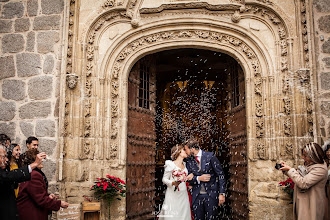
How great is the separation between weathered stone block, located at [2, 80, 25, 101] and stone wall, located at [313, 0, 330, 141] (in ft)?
17.4

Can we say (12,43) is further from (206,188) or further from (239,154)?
(239,154)

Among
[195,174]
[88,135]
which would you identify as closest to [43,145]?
[88,135]

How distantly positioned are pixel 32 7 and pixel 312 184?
5.85 metres

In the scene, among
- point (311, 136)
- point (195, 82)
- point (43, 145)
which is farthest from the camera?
point (195, 82)

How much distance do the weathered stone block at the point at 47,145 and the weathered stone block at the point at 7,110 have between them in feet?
2.52

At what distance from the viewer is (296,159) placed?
19.1ft

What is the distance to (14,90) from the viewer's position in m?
6.61

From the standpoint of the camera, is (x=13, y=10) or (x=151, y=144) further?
(x=151, y=144)

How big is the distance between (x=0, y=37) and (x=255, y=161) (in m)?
5.35

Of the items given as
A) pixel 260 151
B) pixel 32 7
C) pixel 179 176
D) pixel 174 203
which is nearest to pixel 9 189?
pixel 179 176

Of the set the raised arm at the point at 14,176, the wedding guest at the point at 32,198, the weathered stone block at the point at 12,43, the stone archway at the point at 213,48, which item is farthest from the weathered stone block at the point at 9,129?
the raised arm at the point at 14,176

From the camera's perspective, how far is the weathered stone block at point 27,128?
6438mm

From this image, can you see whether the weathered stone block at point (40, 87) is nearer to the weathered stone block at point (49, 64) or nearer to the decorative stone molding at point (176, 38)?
the weathered stone block at point (49, 64)

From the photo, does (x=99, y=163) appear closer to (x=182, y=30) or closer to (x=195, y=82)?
(x=182, y=30)
